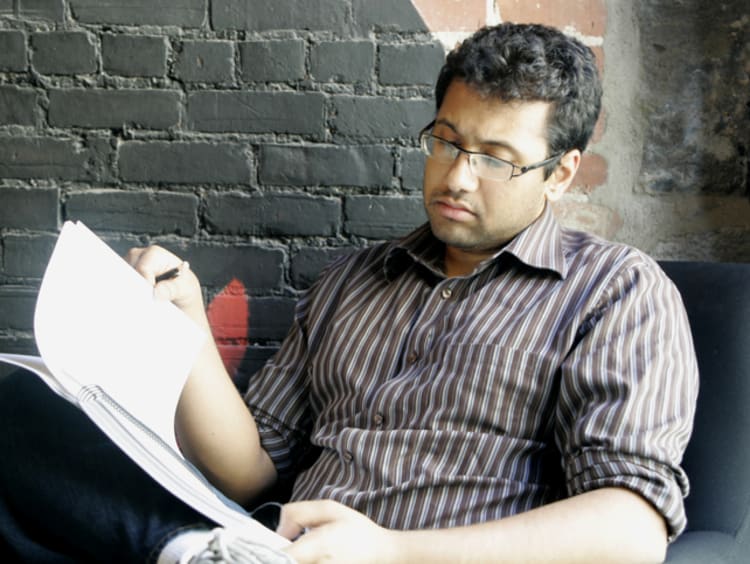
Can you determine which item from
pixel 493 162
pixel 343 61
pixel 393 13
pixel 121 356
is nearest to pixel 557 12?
pixel 393 13

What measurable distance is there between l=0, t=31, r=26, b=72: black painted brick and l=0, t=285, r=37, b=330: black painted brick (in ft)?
1.47

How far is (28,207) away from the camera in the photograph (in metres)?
1.82

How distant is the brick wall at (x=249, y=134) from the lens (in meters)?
1.76

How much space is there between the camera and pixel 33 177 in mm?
1807

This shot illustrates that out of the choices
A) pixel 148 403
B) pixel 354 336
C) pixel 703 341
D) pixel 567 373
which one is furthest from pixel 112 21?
pixel 703 341

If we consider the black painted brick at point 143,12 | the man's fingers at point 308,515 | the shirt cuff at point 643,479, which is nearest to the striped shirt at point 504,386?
the shirt cuff at point 643,479

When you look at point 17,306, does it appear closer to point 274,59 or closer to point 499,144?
point 274,59

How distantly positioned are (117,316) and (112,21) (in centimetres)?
84

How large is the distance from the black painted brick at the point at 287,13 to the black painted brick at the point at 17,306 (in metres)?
0.71

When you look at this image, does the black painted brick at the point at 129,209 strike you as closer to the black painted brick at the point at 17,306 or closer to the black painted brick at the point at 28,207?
the black painted brick at the point at 28,207

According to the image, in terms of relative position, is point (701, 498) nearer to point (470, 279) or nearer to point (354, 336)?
point (470, 279)

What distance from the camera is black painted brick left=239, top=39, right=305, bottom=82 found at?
1.76 m

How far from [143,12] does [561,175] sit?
0.90 metres

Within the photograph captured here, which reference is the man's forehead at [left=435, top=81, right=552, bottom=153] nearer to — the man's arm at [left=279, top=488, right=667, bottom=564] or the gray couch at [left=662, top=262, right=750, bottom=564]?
the gray couch at [left=662, top=262, right=750, bottom=564]
